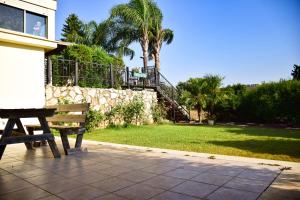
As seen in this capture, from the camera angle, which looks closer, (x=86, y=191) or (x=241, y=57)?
(x=86, y=191)

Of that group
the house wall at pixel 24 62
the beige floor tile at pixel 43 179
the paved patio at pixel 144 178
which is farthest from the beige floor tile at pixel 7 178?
the house wall at pixel 24 62

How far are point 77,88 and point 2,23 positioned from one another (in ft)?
12.0

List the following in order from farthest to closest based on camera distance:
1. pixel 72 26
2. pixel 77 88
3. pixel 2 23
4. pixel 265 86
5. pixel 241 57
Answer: pixel 72 26
pixel 241 57
pixel 265 86
pixel 77 88
pixel 2 23

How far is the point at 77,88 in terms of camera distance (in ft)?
35.1

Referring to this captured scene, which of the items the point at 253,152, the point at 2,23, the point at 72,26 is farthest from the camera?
the point at 72,26

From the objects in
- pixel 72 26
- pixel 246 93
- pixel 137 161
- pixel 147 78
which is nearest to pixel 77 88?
pixel 147 78

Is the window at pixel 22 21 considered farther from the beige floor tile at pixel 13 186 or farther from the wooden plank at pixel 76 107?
the beige floor tile at pixel 13 186

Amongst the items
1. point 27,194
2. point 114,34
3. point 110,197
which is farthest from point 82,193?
point 114,34

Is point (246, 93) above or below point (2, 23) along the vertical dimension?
below

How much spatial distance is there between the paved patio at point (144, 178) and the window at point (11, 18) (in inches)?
202

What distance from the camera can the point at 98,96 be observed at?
37.9 ft

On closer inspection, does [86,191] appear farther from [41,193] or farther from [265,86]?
[265,86]

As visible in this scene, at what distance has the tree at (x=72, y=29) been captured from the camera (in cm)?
2768

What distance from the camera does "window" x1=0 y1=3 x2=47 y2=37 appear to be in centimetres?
820
